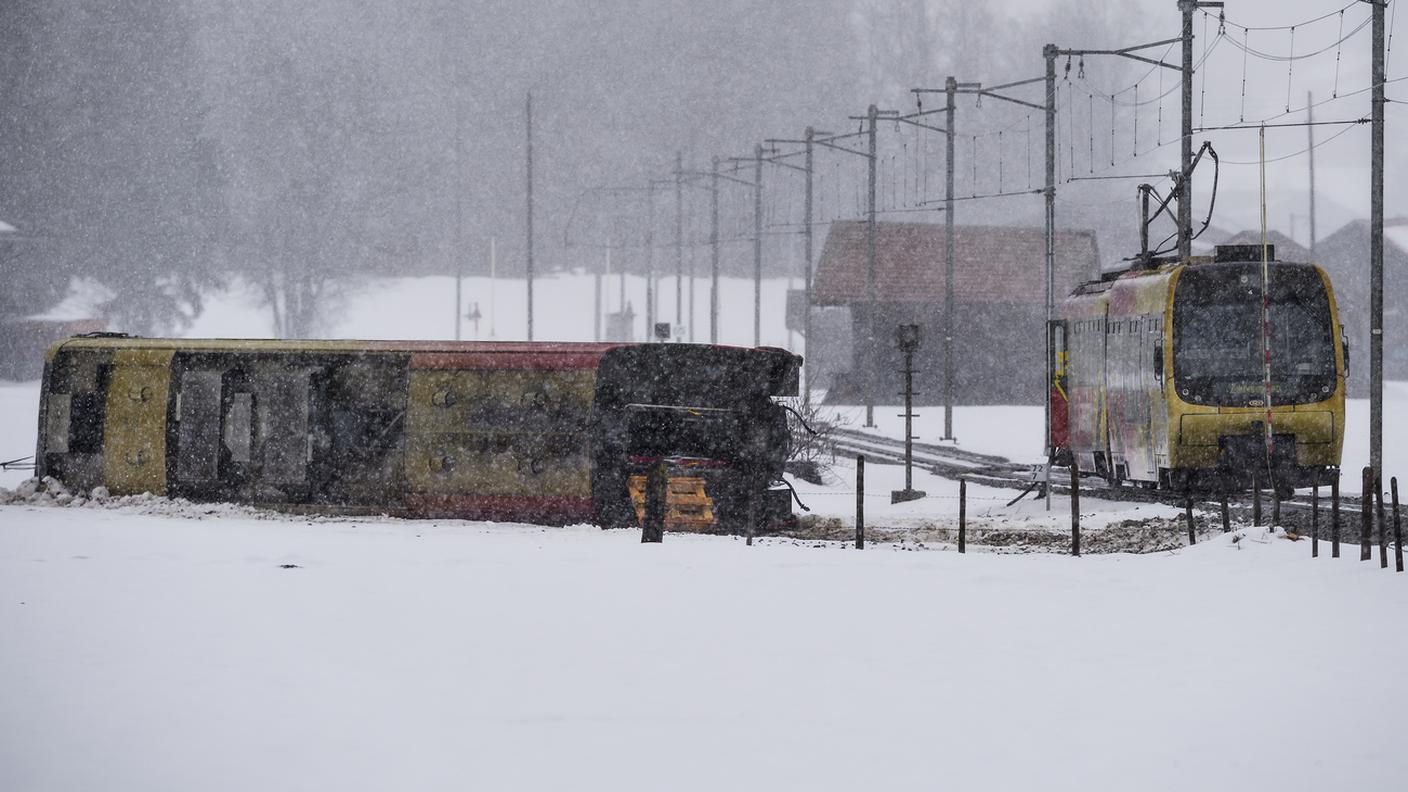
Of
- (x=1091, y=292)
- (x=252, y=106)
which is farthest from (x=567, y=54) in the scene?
(x=1091, y=292)

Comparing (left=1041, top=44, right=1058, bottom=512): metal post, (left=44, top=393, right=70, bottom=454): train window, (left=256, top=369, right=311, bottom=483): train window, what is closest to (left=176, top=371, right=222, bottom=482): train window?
(left=256, top=369, right=311, bottom=483): train window

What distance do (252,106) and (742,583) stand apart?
8527cm

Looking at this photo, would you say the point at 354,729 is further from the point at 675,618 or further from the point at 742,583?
the point at 742,583

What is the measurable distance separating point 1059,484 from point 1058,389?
2.14 meters

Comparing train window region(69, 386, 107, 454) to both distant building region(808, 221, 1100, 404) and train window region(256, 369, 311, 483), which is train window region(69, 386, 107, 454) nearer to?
train window region(256, 369, 311, 483)

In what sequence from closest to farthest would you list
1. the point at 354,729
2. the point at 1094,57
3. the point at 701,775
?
the point at 701,775 → the point at 354,729 → the point at 1094,57

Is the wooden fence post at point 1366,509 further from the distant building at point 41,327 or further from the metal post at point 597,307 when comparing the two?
the metal post at point 597,307

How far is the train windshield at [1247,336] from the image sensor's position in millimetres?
21078

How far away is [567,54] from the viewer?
124m

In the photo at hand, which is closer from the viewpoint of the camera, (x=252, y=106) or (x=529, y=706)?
(x=529, y=706)

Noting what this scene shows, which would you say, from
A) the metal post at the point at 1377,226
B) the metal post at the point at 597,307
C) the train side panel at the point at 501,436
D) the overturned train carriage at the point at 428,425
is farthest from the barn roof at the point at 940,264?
the train side panel at the point at 501,436

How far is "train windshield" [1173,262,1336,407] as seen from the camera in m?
21.1

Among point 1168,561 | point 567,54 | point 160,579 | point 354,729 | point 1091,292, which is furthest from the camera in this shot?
point 567,54

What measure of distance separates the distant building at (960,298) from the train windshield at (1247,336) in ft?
119
